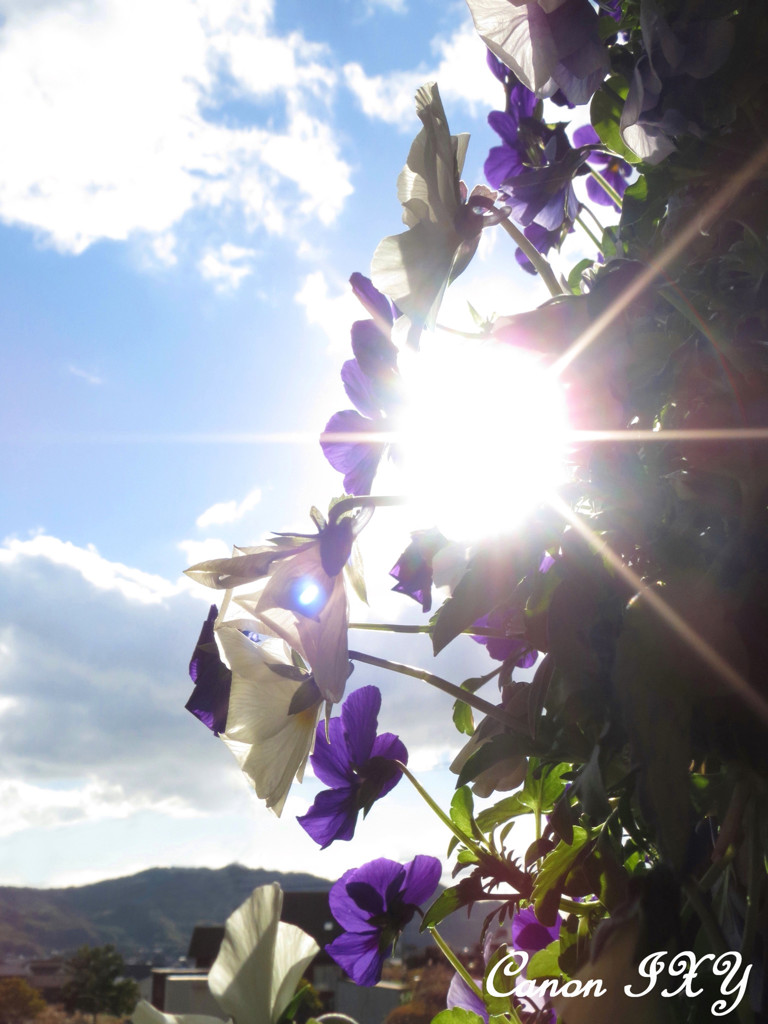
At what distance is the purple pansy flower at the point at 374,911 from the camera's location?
61cm

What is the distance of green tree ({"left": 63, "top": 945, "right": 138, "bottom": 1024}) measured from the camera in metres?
21.5

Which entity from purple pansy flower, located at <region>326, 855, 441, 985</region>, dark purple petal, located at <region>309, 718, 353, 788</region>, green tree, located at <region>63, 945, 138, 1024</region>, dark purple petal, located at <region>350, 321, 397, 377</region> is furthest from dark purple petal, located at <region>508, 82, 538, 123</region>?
green tree, located at <region>63, 945, 138, 1024</region>

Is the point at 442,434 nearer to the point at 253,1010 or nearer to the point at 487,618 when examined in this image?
the point at 487,618

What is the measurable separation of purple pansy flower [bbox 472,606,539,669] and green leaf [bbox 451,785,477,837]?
97mm

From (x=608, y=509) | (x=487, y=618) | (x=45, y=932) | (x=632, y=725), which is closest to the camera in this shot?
(x=632, y=725)

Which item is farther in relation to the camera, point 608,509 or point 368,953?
point 368,953

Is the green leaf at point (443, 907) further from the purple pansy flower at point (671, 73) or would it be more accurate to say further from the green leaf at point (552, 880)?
the purple pansy flower at point (671, 73)

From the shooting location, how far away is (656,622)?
29cm

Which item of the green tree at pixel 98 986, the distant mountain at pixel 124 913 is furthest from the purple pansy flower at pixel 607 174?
the distant mountain at pixel 124 913

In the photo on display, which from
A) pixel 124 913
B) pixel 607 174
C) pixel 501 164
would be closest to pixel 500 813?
pixel 501 164

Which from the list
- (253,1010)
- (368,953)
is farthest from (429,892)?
(253,1010)

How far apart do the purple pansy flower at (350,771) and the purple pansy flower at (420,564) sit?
9 centimetres

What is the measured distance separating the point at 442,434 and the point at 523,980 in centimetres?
37

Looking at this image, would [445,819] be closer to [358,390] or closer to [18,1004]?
[358,390]
